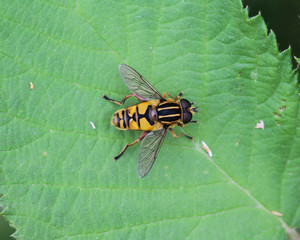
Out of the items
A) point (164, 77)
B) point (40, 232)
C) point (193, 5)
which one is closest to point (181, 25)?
point (193, 5)

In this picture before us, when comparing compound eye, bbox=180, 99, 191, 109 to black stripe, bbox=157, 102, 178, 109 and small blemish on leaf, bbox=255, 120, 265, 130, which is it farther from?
small blemish on leaf, bbox=255, 120, 265, 130

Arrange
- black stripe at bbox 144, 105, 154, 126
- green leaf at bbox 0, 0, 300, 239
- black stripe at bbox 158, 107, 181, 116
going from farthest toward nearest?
black stripe at bbox 144, 105, 154, 126
black stripe at bbox 158, 107, 181, 116
green leaf at bbox 0, 0, 300, 239

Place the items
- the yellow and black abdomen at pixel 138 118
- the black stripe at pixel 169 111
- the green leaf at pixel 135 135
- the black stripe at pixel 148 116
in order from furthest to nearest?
the black stripe at pixel 148 116, the black stripe at pixel 169 111, the yellow and black abdomen at pixel 138 118, the green leaf at pixel 135 135

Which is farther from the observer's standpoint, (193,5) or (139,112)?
(139,112)

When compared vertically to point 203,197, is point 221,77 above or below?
above

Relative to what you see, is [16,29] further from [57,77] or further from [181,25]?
[181,25]

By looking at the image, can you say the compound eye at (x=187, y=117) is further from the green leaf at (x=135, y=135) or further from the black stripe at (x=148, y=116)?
the black stripe at (x=148, y=116)

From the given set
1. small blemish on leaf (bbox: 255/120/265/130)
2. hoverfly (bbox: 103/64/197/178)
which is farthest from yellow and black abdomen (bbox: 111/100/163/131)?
small blemish on leaf (bbox: 255/120/265/130)

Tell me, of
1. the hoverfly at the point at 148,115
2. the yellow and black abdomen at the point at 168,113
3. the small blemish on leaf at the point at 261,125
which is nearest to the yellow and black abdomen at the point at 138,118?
the hoverfly at the point at 148,115
